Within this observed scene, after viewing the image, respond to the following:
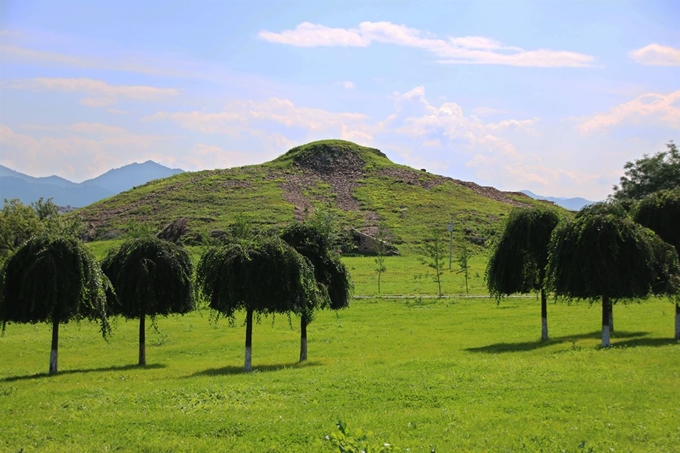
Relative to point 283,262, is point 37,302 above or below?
below

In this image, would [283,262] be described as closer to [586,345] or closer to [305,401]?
[305,401]

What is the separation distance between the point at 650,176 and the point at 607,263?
75.1m

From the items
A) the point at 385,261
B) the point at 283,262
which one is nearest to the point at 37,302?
the point at 283,262

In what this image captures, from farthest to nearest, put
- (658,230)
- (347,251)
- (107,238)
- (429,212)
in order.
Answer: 1. (429,212)
2. (107,238)
3. (347,251)
4. (658,230)

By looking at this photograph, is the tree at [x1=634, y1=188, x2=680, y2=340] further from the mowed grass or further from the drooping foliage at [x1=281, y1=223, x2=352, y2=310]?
the drooping foliage at [x1=281, y1=223, x2=352, y2=310]

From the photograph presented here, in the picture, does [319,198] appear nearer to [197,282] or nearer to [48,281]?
[197,282]

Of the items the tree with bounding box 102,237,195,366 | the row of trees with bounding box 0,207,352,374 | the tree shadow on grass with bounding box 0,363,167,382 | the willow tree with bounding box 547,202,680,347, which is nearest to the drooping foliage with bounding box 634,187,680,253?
the willow tree with bounding box 547,202,680,347

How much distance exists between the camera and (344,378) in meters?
22.7

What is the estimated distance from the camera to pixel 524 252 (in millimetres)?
34312

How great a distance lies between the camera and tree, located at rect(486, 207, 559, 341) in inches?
1352

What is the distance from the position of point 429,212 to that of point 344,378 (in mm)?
111151

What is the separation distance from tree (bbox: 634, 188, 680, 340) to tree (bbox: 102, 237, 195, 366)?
2555 cm

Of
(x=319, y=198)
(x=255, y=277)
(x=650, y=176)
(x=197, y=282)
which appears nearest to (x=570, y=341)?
(x=255, y=277)

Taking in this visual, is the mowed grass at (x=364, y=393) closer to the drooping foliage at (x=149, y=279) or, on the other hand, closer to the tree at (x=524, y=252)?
the drooping foliage at (x=149, y=279)
